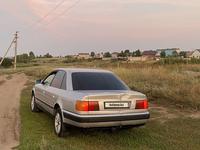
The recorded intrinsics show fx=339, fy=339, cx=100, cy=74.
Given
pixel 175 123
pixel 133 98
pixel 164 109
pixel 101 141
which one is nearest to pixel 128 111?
pixel 133 98

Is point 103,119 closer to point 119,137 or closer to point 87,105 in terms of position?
point 87,105

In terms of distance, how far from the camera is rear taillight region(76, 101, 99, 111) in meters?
6.62

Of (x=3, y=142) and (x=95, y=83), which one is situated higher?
(x=95, y=83)

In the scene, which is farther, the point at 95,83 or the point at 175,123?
the point at 175,123

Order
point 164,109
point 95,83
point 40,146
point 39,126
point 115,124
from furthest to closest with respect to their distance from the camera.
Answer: point 164,109 < point 39,126 < point 95,83 < point 115,124 < point 40,146

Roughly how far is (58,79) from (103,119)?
220 cm

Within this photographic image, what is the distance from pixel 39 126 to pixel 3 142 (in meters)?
1.58

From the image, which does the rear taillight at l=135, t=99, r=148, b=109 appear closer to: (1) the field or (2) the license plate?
(2) the license plate

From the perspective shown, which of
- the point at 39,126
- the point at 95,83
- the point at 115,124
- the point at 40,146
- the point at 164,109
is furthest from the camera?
the point at 164,109

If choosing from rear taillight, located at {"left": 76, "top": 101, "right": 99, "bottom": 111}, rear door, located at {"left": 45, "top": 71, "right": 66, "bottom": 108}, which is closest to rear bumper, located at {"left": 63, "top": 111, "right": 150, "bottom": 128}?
rear taillight, located at {"left": 76, "top": 101, "right": 99, "bottom": 111}

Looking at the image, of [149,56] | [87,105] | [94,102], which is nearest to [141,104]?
[94,102]

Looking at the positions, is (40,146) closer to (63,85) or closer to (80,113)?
(80,113)

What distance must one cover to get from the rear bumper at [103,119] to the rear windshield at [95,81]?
78 centimetres

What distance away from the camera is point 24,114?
10.3 m
